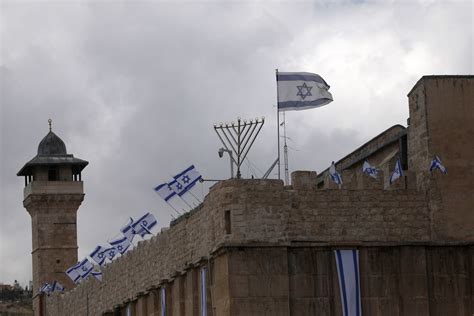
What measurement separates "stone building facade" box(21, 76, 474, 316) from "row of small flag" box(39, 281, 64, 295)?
34895 mm

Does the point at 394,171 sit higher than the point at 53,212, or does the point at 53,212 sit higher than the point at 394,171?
the point at 53,212

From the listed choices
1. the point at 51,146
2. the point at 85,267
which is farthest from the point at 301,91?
the point at 51,146

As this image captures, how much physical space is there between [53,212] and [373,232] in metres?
42.1

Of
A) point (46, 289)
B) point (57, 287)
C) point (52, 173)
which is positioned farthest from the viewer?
point (52, 173)

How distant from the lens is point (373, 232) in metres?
38.6

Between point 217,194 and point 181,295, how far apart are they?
6.26 meters

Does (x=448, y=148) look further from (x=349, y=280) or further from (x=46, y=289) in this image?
(x=46, y=289)

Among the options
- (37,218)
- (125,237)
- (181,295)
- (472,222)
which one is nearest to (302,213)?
(472,222)

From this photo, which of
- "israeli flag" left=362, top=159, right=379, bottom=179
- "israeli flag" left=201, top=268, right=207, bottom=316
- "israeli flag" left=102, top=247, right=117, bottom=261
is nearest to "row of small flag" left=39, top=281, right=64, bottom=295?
"israeli flag" left=102, top=247, right=117, bottom=261

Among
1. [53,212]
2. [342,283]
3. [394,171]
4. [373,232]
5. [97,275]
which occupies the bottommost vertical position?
[342,283]

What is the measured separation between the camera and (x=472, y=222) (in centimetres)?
3831

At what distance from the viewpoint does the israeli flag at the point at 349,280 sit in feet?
125

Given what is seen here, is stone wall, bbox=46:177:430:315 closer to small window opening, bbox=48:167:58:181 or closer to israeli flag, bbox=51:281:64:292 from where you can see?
israeli flag, bbox=51:281:64:292

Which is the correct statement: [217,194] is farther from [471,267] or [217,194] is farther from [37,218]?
[37,218]
